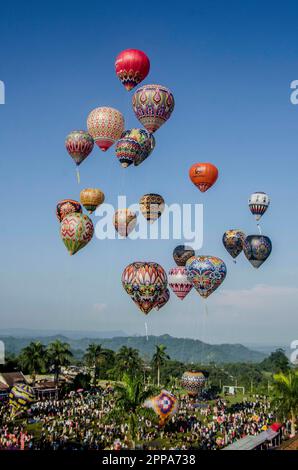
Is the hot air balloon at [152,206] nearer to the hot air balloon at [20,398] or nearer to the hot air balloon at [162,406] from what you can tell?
the hot air balloon at [162,406]

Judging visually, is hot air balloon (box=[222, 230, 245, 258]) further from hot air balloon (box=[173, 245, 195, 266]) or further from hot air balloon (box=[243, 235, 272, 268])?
hot air balloon (box=[173, 245, 195, 266])

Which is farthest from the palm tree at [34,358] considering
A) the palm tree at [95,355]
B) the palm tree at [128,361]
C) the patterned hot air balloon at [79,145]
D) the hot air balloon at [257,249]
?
the hot air balloon at [257,249]

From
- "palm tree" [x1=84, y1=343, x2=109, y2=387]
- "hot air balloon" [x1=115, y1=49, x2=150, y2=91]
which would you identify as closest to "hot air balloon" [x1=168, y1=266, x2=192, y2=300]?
"hot air balloon" [x1=115, y1=49, x2=150, y2=91]

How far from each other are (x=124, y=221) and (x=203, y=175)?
7.56m

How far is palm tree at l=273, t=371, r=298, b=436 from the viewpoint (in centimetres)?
3503

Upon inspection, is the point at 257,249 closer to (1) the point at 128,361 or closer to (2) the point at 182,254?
(2) the point at 182,254

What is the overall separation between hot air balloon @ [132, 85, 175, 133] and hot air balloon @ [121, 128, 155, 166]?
4.76ft

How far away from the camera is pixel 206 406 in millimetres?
48156

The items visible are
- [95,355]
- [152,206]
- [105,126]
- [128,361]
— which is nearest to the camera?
[105,126]

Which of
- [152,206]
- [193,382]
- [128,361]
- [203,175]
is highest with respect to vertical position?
[203,175]

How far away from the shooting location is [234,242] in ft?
161

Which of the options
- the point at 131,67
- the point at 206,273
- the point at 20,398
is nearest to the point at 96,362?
the point at 20,398
